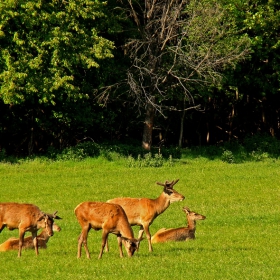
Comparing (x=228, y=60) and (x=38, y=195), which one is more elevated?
(x=228, y=60)

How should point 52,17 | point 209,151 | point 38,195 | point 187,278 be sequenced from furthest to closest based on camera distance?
point 209,151
point 52,17
point 38,195
point 187,278

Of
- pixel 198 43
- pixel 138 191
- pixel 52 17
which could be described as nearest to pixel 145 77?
pixel 198 43

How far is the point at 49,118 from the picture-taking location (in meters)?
40.0

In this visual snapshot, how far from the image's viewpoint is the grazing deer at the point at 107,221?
1710 cm

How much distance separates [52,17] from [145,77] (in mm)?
5713

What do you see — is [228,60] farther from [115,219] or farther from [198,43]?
[115,219]

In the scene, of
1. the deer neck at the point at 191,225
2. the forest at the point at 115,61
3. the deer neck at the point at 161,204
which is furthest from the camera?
the forest at the point at 115,61

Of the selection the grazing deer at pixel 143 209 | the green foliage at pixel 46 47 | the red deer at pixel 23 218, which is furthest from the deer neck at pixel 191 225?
the green foliage at pixel 46 47

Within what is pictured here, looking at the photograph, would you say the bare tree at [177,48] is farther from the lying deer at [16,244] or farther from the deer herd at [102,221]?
the lying deer at [16,244]

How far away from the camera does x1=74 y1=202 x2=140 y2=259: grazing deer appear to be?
Result: 56.1 feet

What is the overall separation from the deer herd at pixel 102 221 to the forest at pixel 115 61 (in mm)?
16679

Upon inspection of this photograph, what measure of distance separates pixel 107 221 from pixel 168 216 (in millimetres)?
8408

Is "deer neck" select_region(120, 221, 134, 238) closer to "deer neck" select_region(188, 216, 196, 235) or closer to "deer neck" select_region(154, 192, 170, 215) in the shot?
"deer neck" select_region(154, 192, 170, 215)

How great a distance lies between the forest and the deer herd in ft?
54.7
